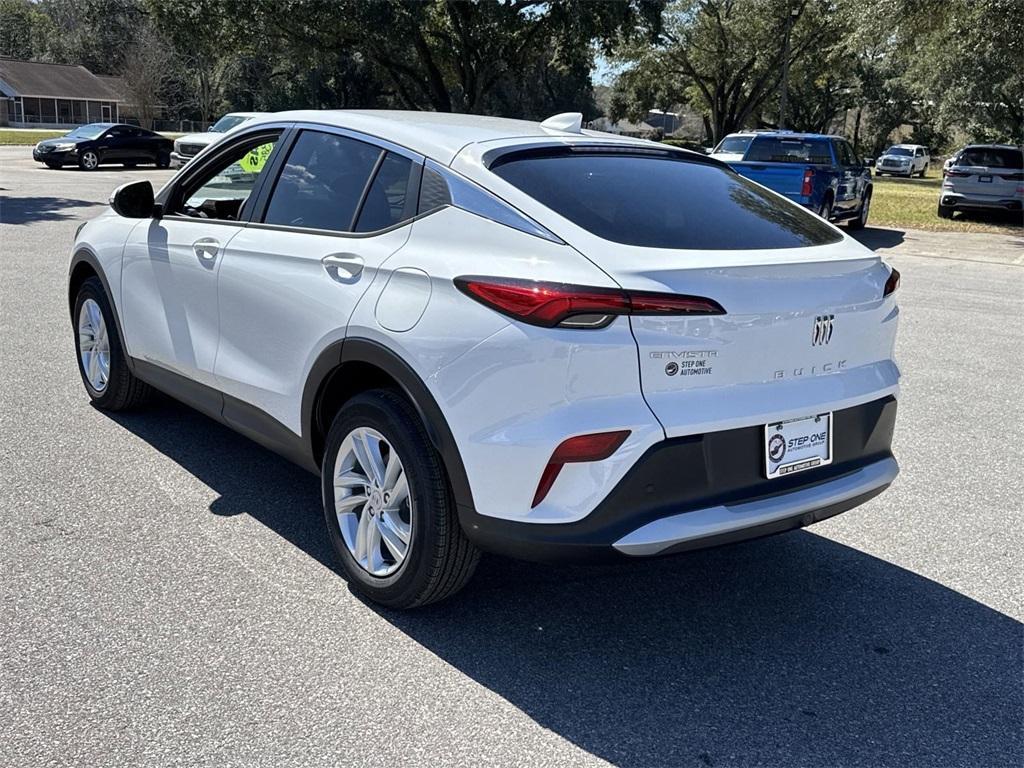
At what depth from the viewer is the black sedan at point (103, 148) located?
29.8 m

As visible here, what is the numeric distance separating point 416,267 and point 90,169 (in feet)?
101

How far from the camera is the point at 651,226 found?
10.9 feet

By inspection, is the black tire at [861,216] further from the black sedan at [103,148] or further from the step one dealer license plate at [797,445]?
the black sedan at [103,148]

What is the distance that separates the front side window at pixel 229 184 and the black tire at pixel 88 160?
28351mm

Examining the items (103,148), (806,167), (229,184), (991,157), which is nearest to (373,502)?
(229,184)

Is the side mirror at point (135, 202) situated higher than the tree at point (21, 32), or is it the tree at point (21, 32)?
the tree at point (21, 32)

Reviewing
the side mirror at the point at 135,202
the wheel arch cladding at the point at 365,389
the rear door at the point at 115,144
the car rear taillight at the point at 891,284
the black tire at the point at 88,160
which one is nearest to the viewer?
the wheel arch cladding at the point at 365,389

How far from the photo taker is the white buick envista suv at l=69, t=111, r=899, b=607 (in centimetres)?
296

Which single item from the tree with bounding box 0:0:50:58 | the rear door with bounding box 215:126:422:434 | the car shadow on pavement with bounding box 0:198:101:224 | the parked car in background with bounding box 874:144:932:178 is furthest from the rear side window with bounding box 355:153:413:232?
the tree with bounding box 0:0:50:58

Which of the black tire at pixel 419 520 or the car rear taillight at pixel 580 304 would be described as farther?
the black tire at pixel 419 520

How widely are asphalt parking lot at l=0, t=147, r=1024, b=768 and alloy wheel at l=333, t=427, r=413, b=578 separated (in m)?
0.21

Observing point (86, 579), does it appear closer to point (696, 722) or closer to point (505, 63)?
point (696, 722)

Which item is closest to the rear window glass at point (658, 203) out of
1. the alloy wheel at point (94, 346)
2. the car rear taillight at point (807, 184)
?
the alloy wheel at point (94, 346)

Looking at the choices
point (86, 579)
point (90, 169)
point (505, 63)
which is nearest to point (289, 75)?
point (505, 63)
